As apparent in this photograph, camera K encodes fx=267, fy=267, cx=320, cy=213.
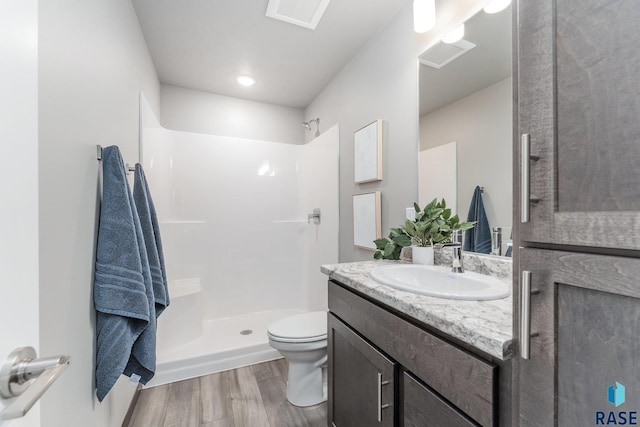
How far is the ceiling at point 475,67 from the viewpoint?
3.66 feet

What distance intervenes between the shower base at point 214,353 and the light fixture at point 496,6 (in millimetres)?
2489

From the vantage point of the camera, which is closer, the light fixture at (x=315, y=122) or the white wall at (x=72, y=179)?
the white wall at (x=72, y=179)

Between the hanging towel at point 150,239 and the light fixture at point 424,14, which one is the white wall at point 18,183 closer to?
the hanging towel at point 150,239

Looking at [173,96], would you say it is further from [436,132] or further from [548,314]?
[548,314]

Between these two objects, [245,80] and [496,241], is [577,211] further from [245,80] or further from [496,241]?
[245,80]

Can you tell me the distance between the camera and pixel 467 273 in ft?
3.68

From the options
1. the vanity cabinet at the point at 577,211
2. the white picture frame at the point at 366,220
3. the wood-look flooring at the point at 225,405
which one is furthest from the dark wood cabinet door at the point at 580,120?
the wood-look flooring at the point at 225,405

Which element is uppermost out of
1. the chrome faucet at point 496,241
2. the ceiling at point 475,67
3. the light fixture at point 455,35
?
the light fixture at point 455,35

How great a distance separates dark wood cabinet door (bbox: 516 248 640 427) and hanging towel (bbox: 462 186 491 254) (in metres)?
0.73

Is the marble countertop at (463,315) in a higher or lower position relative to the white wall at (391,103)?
lower

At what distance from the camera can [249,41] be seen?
6.18ft

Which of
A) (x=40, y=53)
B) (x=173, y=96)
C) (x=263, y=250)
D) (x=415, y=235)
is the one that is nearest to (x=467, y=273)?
(x=415, y=235)

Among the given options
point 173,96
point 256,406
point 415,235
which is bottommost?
point 256,406

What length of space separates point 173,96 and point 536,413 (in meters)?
3.14
